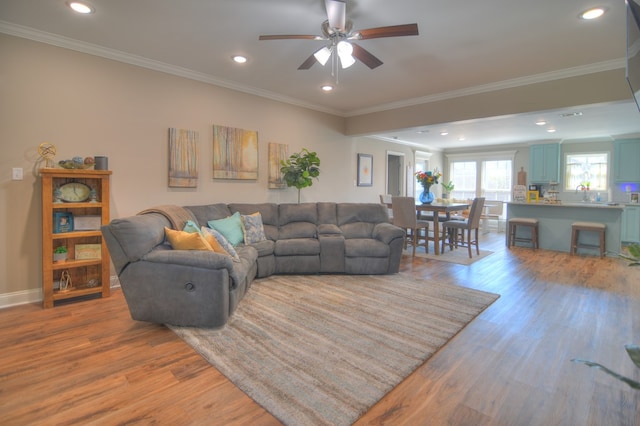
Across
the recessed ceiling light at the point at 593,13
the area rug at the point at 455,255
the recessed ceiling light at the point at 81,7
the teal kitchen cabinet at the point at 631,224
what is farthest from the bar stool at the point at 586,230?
the recessed ceiling light at the point at 81,7

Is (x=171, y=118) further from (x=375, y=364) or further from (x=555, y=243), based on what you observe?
(x=555, y=243)

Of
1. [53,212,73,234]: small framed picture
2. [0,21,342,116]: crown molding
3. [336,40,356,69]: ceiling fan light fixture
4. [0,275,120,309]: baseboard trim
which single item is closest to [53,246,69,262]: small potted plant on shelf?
[53,212,73,234]: small framed picture

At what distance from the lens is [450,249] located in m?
6.00

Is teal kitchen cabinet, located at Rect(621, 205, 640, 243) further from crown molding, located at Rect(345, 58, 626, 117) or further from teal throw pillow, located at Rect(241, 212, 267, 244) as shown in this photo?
teal throw pillow, located at Rect(241, 212, 267, 244)

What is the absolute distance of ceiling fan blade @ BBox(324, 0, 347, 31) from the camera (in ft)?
7.83

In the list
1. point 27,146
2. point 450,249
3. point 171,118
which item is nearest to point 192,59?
point 171,118

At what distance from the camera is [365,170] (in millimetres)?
7270

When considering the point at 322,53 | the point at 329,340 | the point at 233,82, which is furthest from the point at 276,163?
the point at 329,340

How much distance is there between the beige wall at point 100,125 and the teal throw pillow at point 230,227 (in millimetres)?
567

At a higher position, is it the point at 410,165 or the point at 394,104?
the point at 394,104

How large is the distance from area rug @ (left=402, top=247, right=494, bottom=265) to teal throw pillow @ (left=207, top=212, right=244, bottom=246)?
2993 mm

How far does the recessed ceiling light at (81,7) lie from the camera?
2613 mm

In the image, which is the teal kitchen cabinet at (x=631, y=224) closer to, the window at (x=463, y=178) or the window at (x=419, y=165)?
the window at (x=463, y=178)

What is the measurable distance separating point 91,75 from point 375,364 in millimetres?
3930
